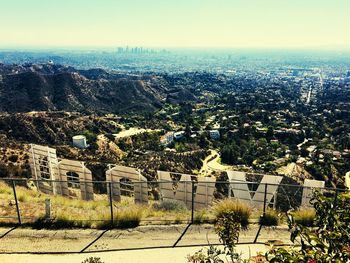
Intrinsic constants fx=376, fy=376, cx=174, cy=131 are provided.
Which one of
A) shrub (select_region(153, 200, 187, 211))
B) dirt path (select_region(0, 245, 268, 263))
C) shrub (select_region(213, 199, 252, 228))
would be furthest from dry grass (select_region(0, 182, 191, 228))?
dirt path (select_region(0, 245, 268, 263))

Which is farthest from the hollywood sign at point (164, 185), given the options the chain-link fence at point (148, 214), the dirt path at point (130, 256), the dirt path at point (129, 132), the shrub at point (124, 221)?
the dirt path at point (129, 132)

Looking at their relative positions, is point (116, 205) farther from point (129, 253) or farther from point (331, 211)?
point (331, 211)

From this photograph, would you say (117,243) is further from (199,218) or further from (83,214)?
(199,218)

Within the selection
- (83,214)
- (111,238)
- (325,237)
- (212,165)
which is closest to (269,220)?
(111,238)

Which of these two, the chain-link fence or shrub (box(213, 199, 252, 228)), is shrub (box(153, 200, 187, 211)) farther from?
shrub (box(213, 199, 252, 228))

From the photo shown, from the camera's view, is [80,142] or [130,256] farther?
[80,142]
